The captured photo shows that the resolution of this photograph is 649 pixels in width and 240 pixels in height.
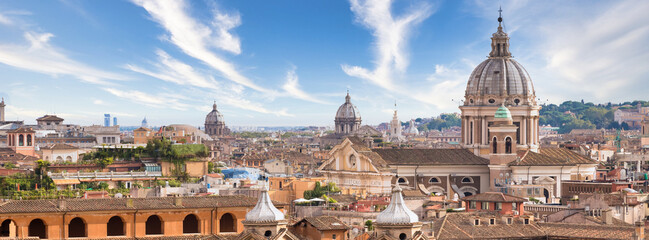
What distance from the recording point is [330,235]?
37.2 meters

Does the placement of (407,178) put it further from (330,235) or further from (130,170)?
(330,235)

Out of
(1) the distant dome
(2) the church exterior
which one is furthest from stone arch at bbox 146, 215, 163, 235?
(1) the distant dome

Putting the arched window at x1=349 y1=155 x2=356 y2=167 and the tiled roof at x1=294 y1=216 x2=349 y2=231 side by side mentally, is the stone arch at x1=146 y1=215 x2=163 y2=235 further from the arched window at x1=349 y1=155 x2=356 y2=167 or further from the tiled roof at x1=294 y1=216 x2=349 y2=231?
the arched window at x1=349 y1=155 x2=356 y2=167

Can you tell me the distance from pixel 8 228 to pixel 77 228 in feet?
7.55

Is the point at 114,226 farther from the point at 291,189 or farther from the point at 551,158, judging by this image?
the point at 551,158

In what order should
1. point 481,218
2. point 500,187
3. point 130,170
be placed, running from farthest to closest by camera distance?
1. point 130,170
2. point 500,187
3. point 481,218

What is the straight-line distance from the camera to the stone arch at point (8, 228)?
3559cm

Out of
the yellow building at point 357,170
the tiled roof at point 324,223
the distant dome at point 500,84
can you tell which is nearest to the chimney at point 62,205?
the tiled roof at point 324,223

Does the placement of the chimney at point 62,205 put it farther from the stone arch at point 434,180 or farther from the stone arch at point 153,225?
the stone arch at point 434,180

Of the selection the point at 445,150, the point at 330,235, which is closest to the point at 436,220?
the point at 330,235

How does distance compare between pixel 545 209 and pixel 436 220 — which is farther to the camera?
pixel 545 209

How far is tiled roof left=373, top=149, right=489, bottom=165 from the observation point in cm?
6862

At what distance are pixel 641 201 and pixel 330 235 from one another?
2308cm

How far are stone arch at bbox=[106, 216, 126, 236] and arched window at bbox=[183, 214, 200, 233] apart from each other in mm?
2041
